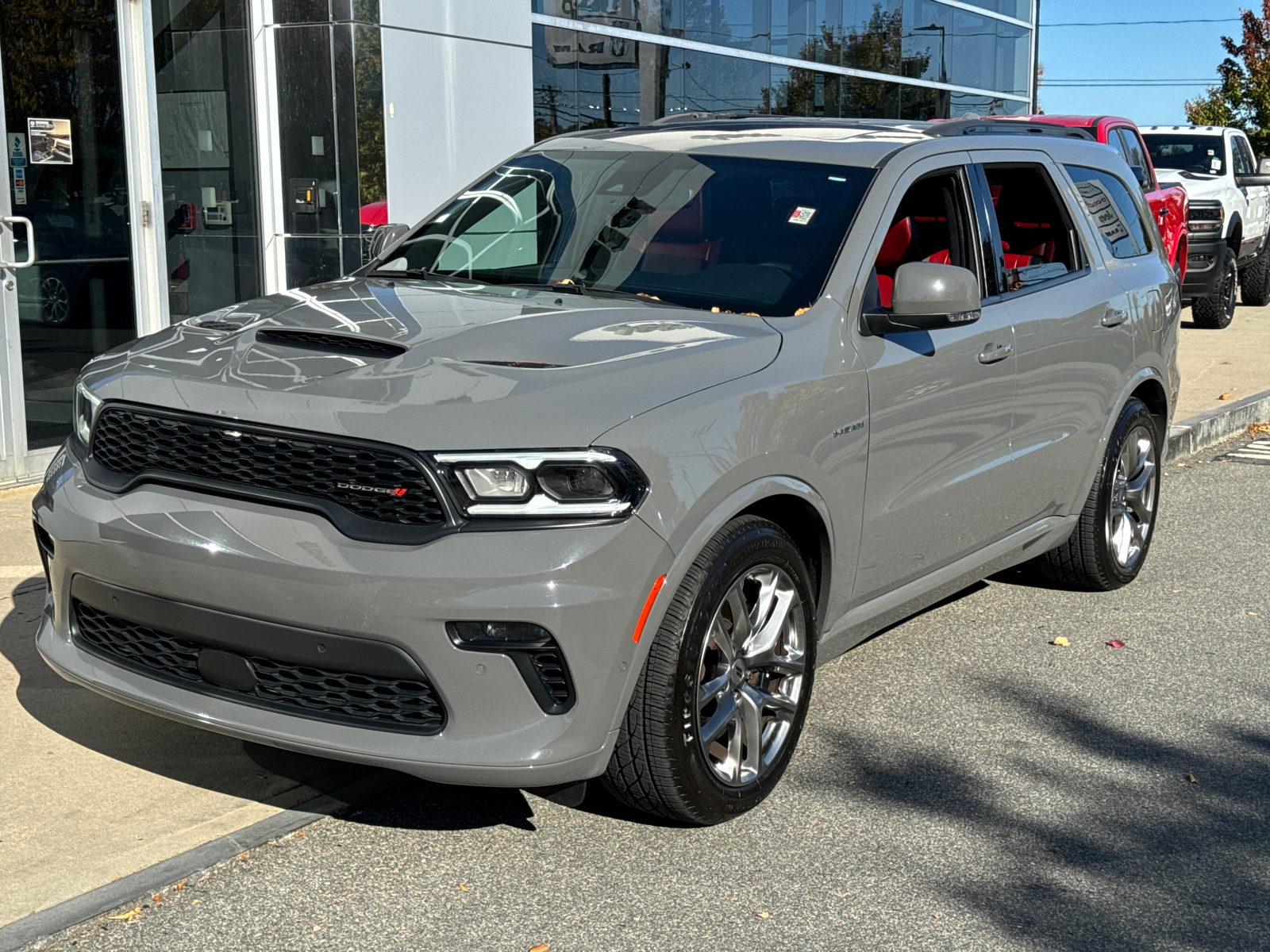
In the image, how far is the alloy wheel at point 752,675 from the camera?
3773 mm

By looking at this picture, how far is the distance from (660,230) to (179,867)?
2409 millimetres

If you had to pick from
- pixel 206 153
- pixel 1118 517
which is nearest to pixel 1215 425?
pixel 1118 517

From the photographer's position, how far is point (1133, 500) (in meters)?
6.25

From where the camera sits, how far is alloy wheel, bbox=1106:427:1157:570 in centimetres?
609

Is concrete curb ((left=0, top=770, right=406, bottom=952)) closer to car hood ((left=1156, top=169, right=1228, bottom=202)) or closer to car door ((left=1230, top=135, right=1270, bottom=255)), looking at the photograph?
car hood ((left=1156, top=169, right=1228, bottom=202))

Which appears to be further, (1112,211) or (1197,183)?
(1197,183)

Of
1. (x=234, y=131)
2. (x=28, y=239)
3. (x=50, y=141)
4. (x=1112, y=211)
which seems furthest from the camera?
(x=234, y=131)

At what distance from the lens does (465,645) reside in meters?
3.26

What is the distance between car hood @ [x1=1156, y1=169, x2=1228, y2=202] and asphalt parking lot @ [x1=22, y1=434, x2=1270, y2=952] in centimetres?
1221

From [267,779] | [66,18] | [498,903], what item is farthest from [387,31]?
[498,903]

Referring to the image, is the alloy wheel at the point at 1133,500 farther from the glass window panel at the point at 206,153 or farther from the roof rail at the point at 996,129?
the glass window panel at the point at 206,153

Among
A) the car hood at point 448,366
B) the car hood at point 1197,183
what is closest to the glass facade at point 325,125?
the car hood at point 448,366

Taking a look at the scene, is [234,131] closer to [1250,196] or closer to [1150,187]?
[1150,187]

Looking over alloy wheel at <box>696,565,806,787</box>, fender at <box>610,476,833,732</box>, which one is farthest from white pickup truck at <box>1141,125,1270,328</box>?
fender at <box>610,476,833,732</box>
